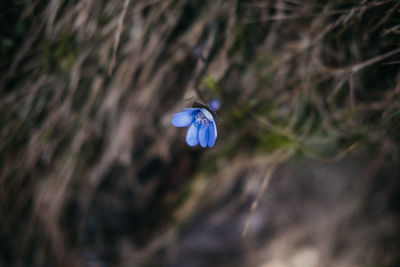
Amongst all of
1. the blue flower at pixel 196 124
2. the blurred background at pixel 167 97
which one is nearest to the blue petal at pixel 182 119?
the blue flower at pixel 196 124

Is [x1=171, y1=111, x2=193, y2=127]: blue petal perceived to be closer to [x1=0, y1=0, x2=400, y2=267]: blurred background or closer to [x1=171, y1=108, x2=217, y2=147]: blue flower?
[x1=171, y1=108, x2=217, y2=147]: blue flower

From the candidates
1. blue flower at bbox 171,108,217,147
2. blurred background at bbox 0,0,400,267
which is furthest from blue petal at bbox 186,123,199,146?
blurred background at bbox 0,0,400,267

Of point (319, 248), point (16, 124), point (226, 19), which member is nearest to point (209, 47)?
point (226, 19)

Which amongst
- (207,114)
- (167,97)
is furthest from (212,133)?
(167,97)

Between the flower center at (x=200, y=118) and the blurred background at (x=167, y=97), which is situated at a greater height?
the blurred background at (x=167, y=97)

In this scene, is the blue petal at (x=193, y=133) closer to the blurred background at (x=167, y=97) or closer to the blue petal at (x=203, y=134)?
the blue petal at (x=203, y=134)
